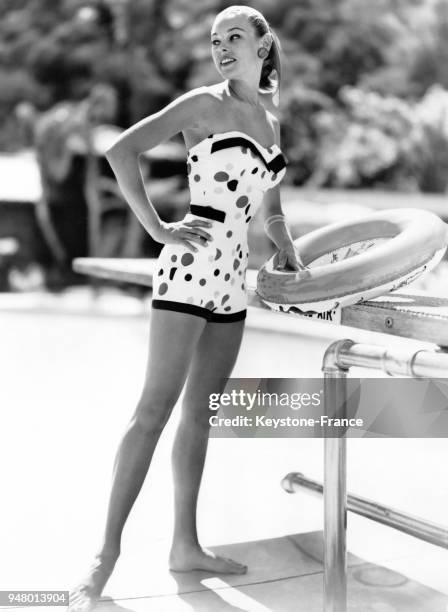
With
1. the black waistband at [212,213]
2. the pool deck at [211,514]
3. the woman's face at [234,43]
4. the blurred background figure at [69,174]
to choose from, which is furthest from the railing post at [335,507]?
the blurred background figure at [69,174]

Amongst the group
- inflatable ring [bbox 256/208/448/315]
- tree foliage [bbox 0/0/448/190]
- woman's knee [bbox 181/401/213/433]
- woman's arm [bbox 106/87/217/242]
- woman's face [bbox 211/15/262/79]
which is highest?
tree foliage [bbox 0/0/448/190]

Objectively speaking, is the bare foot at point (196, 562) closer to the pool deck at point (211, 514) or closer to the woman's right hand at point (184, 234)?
the pool deck at point (211, 514)

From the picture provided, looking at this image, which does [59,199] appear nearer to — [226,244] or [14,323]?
[14,323]

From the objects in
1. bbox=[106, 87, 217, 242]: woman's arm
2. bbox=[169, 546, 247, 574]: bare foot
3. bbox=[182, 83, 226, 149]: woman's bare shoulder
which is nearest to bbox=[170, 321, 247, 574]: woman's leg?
bbox=[169, 546, 247, 574]: bare foot

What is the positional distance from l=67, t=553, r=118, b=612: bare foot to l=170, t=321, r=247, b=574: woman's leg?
12.5 inches

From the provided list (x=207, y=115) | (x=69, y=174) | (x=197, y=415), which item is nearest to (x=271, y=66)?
(x=207, y=115)

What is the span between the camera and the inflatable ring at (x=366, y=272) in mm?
2084

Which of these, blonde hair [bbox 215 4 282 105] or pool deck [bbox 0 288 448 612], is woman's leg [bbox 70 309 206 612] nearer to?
pool deck [bbox 0 288 448 612]

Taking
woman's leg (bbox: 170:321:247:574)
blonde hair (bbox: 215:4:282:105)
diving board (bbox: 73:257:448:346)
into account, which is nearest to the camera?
diving board (bbox: 73:257:448:346)

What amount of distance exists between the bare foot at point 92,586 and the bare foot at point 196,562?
13.1 inches

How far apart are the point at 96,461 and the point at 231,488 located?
2.42 ft

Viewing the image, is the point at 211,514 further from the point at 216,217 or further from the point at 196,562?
the point at 216,217

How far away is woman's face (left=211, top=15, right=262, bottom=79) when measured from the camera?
2244 mm

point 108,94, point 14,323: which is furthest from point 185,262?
point 108,94
